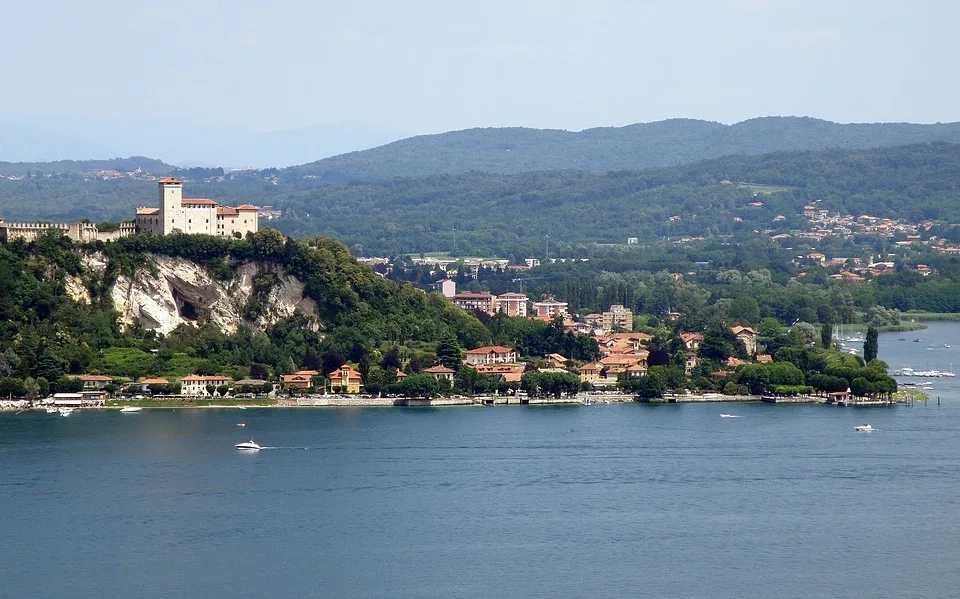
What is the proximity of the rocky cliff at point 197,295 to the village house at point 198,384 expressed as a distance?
118 inches

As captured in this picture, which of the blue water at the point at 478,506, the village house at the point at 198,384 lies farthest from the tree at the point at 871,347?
the village house at the point at 198,384

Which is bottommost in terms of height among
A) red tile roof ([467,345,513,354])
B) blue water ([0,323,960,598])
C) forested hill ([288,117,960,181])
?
blue water ([0,323,960,598])

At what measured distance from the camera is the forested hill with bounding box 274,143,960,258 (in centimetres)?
9712

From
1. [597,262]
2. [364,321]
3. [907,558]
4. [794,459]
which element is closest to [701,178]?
A: [597,262]

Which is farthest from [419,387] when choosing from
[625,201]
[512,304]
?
[625,201]

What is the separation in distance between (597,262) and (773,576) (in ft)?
184

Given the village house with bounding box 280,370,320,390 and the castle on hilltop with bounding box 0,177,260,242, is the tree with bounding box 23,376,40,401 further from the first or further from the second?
the castle on hilltop with bounding box 0,177,260,242

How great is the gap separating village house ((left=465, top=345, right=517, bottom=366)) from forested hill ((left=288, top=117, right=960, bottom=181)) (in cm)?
10239

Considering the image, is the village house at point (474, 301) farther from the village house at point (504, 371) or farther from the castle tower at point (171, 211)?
the castle tower at point (171, 211)

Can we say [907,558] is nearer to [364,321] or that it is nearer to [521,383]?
[521,383]

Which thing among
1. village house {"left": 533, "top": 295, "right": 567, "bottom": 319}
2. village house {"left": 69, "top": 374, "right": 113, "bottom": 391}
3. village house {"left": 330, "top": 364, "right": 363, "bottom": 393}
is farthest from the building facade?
village house {"left": 69, "top": 374, "right": 113, "bottom": 391}

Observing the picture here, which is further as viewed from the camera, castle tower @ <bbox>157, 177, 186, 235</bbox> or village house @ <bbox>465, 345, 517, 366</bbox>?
castle tower @ <bbox>157, 177, 186, 235</bbox>

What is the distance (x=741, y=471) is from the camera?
2706 centimetres

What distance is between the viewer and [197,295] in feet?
127
